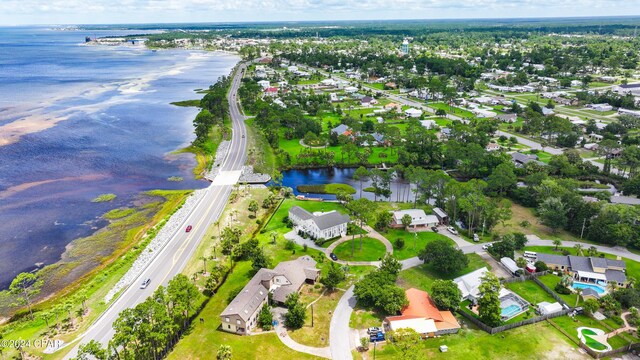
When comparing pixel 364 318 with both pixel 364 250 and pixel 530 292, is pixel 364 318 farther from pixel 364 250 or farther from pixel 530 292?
pixel 530 292

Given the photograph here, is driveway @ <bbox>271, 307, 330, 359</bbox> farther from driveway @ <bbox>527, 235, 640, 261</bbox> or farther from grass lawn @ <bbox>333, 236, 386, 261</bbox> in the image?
driveway @ <bbox>527, 235, 640, 261</bbox>

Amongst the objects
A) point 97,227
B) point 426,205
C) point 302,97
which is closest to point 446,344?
point 426,205

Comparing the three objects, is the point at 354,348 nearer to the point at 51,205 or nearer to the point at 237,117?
the point at 51,205

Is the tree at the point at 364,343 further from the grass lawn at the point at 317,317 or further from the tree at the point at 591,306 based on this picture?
the tree at the point at 591,306

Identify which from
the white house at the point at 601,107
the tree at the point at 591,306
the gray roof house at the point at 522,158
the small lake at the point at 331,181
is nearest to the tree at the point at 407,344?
the tree at the point at 591,306

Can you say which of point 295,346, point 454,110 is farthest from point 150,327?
point 454,110

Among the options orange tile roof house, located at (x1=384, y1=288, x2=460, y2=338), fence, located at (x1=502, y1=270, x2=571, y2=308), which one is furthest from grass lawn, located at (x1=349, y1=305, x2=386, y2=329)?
fence, located at (x1=502, y1=270, x2=571, y2=308)
